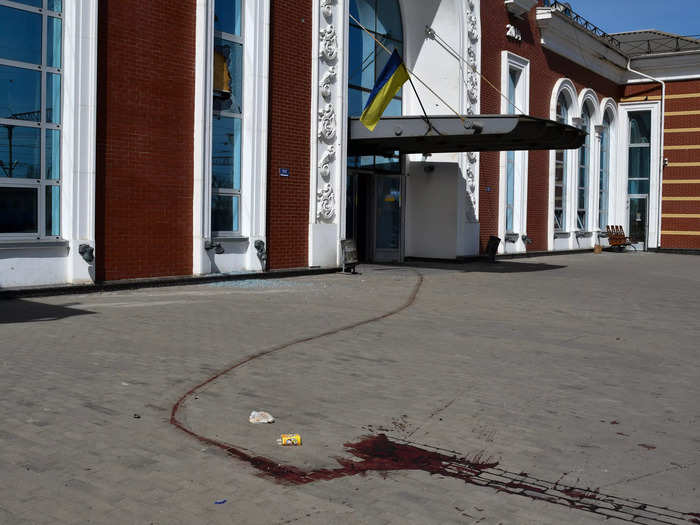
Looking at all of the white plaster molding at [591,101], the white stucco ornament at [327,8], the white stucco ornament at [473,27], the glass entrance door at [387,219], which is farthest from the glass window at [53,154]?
the white plaster molding at [591,101]

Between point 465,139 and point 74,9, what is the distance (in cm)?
915

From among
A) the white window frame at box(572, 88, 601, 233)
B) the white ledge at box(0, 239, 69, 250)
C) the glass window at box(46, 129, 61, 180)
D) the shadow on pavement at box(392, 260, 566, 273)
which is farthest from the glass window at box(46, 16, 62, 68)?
the white window frame at box(572, 88, 601, 233)

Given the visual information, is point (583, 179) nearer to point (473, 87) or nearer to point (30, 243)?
point (473, 87)

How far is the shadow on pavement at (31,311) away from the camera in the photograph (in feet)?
31.1

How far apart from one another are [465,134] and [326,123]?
3.03 m

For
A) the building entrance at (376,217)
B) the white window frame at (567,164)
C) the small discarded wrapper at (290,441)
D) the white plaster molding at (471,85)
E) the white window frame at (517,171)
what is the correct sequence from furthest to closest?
1. the white window frame at (567,164)
2. the white window frame at (517,171)
3. the white plaster molding at (471,85)
4. the building entrance at (376,217)
5. the small discarded wrapper at (290,441)

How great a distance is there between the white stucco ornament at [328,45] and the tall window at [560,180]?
1510 cm

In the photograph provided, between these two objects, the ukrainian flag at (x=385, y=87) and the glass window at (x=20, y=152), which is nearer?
the glass window at (x=20, y=152)

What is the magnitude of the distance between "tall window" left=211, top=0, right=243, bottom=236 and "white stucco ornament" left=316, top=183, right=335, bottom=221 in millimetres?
2376

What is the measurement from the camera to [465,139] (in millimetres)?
18141

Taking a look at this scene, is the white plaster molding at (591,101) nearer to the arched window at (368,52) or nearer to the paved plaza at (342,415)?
the arched window at (368,52)

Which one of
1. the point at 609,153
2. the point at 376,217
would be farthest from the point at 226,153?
the point at 609,153

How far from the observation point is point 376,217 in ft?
72.1

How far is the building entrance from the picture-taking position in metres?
21.6
